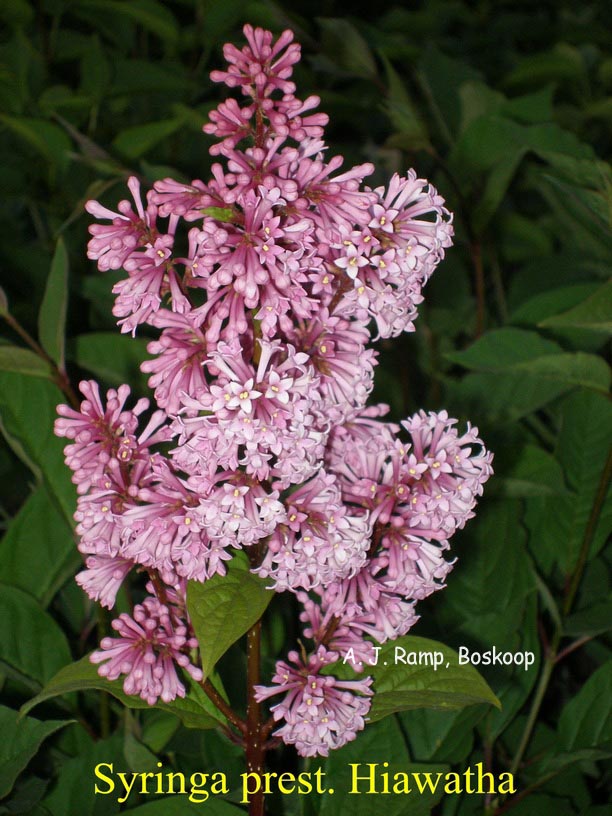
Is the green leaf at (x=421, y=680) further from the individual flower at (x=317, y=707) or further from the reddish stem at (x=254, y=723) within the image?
the reddish stem at (x=254, y=723)

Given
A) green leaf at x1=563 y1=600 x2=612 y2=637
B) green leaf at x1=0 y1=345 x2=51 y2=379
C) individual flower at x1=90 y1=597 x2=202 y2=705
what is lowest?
green leaf at x1=563 y1=600 x2=612 y2=637

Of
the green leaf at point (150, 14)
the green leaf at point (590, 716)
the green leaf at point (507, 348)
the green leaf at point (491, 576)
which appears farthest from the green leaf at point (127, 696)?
the green leaf at point (150, 14)

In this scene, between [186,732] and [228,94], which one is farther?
[228,94]

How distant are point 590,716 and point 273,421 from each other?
0.85 metres

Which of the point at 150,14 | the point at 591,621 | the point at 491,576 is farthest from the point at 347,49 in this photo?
the point at 591,621

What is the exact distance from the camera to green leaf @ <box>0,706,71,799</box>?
1.25 meters

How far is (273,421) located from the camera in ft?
3.33

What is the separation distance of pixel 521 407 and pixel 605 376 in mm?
342

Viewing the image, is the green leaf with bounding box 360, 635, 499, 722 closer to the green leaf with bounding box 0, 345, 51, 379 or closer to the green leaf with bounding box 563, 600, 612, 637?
the green leaf with bounding box 563, 600, 612, 637

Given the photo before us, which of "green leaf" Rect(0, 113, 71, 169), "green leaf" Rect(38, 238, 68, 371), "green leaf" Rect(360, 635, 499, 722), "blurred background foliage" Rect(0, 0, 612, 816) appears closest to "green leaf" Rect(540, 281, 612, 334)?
"blurred background foliage" Rect(0, 0, 612, 816)

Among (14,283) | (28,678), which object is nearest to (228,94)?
(14,283)

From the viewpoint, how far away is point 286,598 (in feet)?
5.57

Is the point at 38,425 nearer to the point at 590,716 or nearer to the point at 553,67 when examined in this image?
the point at 590,716

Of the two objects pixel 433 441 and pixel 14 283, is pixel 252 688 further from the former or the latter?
pixel 14 283
